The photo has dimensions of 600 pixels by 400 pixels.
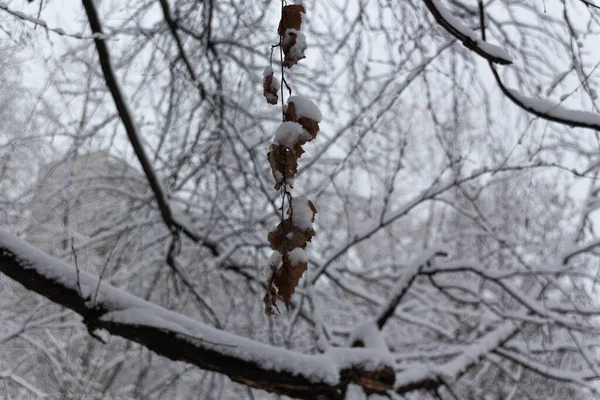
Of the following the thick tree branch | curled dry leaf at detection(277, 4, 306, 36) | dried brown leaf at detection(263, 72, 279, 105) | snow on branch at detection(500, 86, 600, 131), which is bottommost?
dried brown leaf at detection(263, 72, 279, 105)

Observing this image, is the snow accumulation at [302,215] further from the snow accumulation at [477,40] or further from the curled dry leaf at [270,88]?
the snow accumulation at [477,40]

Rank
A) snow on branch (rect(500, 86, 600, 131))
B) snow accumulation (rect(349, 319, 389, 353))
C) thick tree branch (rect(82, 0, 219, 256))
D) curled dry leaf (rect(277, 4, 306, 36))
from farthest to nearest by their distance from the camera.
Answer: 1. snow accumulation (rect(349, 319, 389, 353))
2. thick tree branch (rect(82, 0, 219, 256))
3. snow on branch (rect(500, 86, 600, 131))
4. curled dry leaf (rect(277, 4, 306, 36))

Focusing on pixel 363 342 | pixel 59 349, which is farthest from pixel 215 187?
pixel 363 342

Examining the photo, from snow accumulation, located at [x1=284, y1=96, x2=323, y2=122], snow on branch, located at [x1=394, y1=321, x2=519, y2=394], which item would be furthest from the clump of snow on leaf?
snow on branch, located at [x1=394, y1=321, x2=519, y2=394]

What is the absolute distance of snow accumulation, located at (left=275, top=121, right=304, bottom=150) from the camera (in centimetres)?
98

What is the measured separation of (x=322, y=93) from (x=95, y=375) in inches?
115

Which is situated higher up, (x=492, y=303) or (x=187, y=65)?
(x=187, y=65)

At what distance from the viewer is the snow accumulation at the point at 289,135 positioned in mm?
978

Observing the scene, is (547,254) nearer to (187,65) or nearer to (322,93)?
(322,93)

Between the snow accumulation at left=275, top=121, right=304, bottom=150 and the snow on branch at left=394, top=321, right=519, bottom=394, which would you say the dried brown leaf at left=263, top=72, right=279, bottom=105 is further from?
the snow on branch at left=394, top=321, right=519, bottom=394

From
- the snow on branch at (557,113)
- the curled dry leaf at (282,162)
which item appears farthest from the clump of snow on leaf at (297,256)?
the snow on branch at (557,113)

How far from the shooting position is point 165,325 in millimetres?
2021

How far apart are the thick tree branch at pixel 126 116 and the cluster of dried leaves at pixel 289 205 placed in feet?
4.85

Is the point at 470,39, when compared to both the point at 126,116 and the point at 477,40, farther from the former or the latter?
the point at 126,116
